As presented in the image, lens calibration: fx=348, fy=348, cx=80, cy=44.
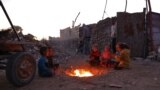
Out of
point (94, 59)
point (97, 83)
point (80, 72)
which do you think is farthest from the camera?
point (94, 59)

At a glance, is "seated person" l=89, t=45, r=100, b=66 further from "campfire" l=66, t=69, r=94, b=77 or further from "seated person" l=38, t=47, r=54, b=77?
"seated person" l=38, t=47, r=54, b=77

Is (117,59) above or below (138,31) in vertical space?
below

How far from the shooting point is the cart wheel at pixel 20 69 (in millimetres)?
8492

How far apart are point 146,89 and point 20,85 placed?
3161 millimetres

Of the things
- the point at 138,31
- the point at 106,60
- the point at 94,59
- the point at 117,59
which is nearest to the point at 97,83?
the point at 117,59

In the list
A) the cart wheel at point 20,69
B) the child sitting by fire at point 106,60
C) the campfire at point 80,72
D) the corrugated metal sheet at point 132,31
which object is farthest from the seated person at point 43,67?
the corrugated metal sheet at point 132,31

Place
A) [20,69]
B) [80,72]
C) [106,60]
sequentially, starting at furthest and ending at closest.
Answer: [106,60], [80,72], [20,69]

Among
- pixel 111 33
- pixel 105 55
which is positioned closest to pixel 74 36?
pixel 111 33

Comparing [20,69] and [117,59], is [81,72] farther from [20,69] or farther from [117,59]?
[20,69]

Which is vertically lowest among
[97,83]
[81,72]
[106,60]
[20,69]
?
[97,83]

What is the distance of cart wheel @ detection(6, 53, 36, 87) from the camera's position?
334 inches

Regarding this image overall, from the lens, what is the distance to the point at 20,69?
29.1 ft

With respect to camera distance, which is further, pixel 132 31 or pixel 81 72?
pixel 132 31

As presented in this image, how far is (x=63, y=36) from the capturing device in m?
34.0
